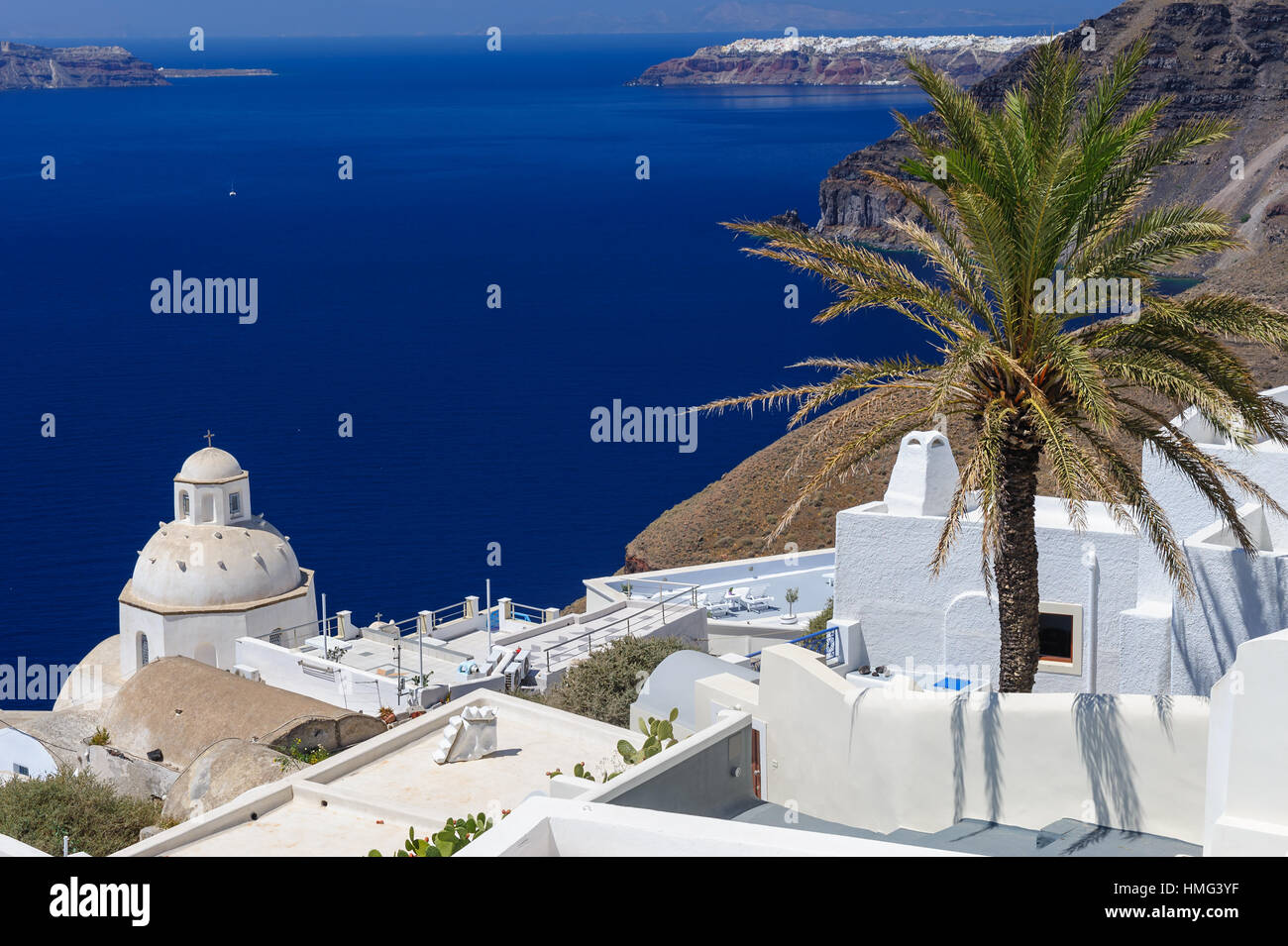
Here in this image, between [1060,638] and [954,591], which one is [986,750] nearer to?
[1060,638]

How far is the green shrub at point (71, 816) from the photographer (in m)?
22.1

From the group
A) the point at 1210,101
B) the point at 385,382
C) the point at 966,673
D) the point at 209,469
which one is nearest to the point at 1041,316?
the point at 966,673

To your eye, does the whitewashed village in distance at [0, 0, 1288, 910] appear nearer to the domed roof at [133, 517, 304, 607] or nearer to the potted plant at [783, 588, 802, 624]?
the domed roof at [133, 517, 304, 607]

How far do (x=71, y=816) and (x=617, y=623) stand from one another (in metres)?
18.3

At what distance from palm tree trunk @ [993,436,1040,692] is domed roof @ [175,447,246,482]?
1192 inches

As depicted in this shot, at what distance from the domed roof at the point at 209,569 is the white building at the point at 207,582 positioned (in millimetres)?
28

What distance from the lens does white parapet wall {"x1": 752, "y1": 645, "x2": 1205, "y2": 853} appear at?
503 inches

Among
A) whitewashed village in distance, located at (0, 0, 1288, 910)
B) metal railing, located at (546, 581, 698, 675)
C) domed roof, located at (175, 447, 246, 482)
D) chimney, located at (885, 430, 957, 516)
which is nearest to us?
whitewashed village in distance, located at (0, 0, 1288, 910)

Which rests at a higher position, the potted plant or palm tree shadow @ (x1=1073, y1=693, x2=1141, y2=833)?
palm tree shadow @ (x1=1073, y1=693, x2=1141, y2=833)

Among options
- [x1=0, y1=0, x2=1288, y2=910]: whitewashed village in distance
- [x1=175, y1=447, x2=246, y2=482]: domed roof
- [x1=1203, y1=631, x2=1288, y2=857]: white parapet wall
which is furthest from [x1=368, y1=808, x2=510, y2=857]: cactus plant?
[x1=175, y1=447, x2=246, y2=482]: domed roof

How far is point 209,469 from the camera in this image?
41.0 meters

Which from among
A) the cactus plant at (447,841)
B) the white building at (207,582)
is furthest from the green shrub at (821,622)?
the white building at (207,582)

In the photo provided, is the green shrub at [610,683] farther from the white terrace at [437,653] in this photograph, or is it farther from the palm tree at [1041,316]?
the palm tree at [1041,316]

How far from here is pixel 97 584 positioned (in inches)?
2675
